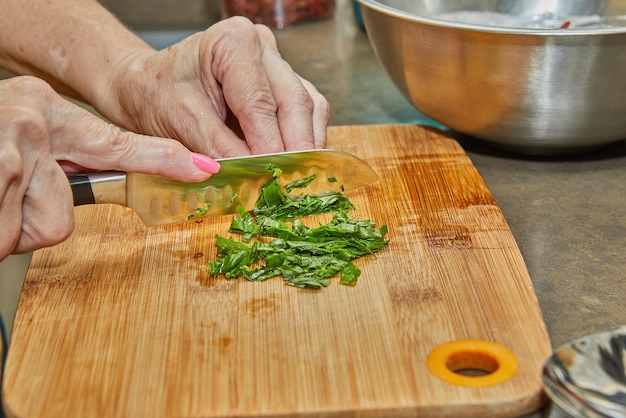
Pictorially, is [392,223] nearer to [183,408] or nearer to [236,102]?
[236,102]

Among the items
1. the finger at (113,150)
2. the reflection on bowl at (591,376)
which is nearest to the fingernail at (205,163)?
the finger at (113,150)

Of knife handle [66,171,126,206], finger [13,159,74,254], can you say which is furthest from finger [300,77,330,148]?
finger [13,159,74,254]

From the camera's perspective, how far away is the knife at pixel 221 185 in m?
1.37

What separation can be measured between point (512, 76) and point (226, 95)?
605 mm

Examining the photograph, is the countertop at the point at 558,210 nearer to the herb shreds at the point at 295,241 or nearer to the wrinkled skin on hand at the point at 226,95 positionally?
the herb shreds at the point at 295,241

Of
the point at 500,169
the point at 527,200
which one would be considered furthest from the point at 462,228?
the point at 500,169

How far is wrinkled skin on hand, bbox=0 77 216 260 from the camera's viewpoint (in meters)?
1.17

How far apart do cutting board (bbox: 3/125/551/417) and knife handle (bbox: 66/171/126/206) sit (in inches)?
4.7

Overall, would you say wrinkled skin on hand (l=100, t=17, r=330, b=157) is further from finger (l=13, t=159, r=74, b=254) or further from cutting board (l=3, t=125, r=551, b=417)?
finger (l=13, t=159, r=74, b=254)

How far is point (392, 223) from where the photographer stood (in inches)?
59.0

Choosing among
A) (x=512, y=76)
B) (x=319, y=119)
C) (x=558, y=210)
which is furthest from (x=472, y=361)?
(x=319, y=119)

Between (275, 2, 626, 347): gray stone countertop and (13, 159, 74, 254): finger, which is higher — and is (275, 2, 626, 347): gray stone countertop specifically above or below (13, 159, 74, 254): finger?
below

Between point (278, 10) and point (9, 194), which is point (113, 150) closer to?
point (9, 194)

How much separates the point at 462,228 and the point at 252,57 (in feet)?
1.94
